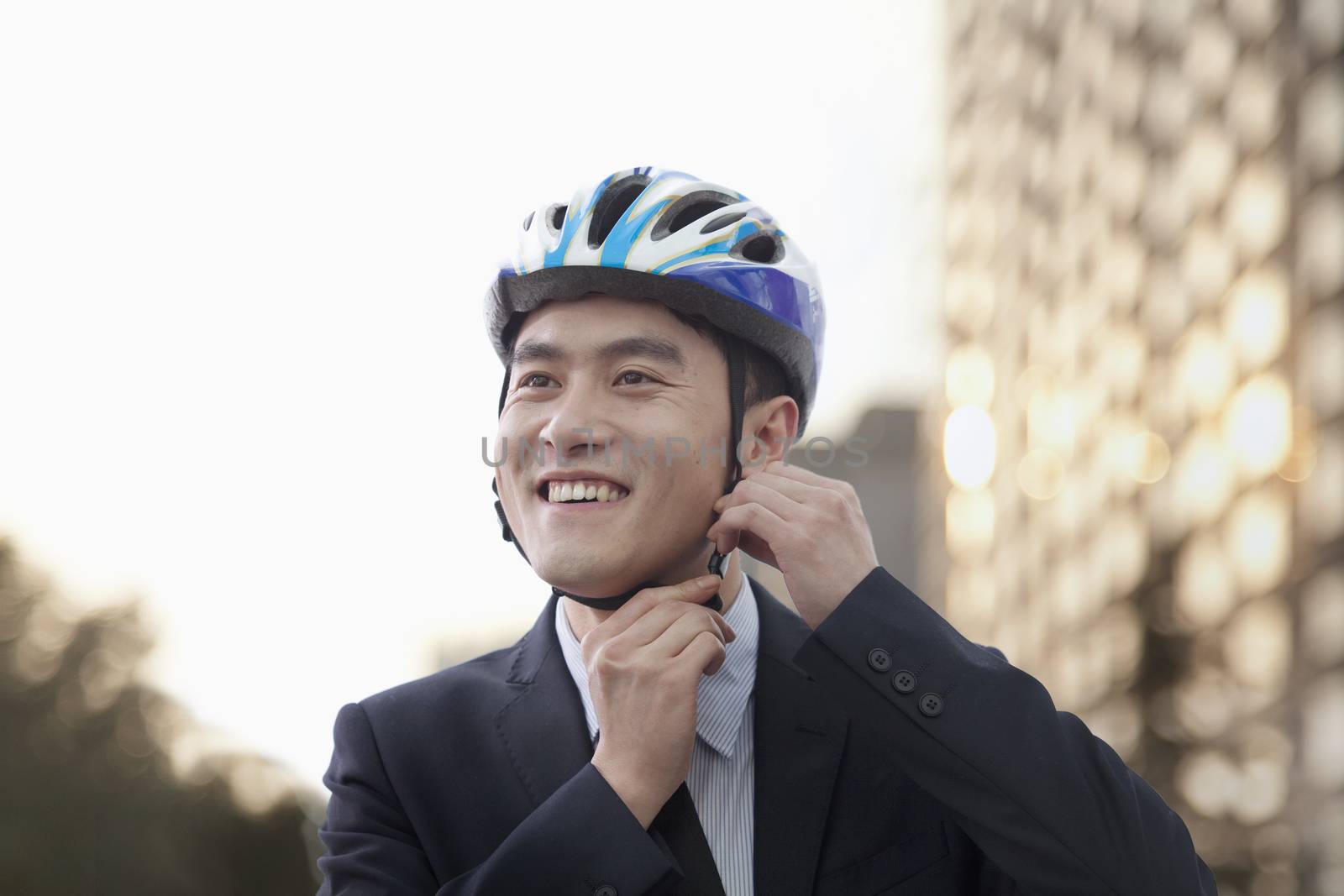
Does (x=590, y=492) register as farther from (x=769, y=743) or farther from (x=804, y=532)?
(x=769, y=743)

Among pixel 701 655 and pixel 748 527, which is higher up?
pixel 748 527

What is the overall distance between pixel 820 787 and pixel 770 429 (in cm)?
127

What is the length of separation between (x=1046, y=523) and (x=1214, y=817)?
104 ft

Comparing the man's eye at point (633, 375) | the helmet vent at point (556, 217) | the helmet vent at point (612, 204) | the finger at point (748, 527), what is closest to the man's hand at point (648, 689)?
the finger at point (748, 527)

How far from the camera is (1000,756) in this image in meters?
3.38

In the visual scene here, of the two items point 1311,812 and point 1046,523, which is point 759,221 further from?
point 1046,523

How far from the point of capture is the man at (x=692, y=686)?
3.38 meters

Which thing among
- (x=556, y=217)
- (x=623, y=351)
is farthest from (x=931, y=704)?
(x=556, y=217)

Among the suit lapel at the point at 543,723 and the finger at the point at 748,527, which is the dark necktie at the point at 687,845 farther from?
the finger at the point at 748,527

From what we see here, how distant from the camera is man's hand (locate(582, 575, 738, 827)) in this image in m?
3.41

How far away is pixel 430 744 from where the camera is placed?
3988mm

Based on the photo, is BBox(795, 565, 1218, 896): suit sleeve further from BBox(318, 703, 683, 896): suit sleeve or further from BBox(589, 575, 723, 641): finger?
BBox(318, 703, 683, 896): suit sleeve

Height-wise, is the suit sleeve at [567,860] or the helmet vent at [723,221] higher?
the helmet vent at [723,221]

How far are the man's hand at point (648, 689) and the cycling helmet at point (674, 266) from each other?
0.35 meters
